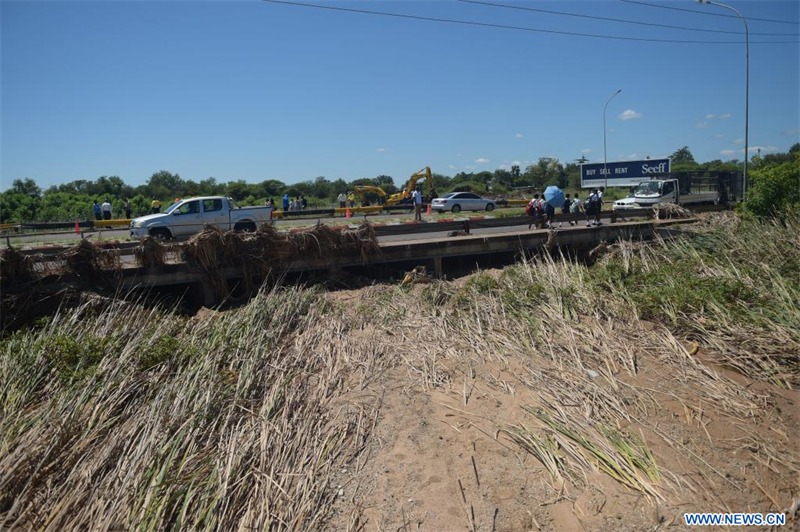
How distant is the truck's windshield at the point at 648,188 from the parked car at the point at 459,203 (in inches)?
391

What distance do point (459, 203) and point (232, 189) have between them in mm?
27965

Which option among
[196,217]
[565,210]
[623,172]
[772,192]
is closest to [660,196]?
[565,210]

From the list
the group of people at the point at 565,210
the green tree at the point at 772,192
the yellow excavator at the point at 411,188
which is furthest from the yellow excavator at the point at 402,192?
the green tree at the point at 772,192

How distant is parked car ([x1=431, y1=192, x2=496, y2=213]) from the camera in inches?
1410

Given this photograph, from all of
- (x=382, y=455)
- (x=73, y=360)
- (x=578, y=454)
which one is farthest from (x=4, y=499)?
(x=578, y=454)

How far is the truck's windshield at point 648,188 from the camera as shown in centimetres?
2833

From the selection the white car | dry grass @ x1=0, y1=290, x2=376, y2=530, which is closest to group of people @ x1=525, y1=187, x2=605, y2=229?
the white car

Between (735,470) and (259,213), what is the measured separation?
602 inches

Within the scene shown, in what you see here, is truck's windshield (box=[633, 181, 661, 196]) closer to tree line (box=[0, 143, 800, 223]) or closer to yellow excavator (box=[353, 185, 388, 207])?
tree line (box=[0, 143, 800, 223])

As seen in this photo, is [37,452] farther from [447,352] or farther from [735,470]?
[735,470]

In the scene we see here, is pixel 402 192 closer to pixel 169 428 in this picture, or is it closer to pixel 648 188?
pixel 648 188

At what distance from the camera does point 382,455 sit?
6.23 m

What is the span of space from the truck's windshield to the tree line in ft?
14.9

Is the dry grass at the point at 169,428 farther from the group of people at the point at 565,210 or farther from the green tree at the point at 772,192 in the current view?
the green tree at the point at 772,192
